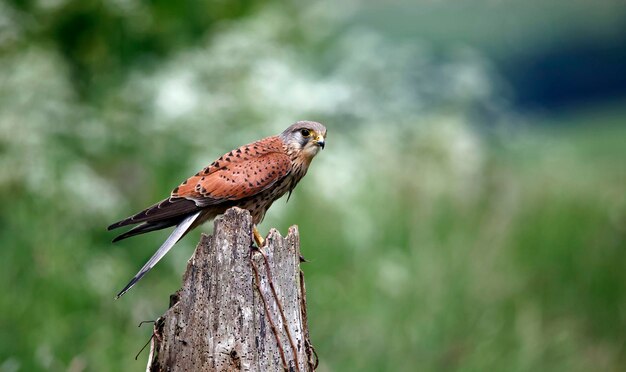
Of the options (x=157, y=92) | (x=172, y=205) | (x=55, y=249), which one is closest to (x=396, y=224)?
(x=157, y=92)

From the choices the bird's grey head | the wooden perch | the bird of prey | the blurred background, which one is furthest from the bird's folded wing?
the blurred background

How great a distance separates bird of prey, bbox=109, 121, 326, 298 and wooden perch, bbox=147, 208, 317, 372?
33 centimetres

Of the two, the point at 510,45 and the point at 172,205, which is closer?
the point at 172,205

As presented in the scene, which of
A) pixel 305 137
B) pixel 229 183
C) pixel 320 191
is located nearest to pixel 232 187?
pixel 229 183

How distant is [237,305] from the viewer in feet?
6.84

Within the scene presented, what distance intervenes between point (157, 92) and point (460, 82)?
216cm

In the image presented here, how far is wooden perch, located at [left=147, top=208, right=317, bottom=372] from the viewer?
6.84ft

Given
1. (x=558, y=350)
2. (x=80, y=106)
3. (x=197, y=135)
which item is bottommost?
(x=558, y=350)

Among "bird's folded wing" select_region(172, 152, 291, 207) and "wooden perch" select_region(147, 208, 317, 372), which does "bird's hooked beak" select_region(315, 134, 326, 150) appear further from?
"wooden perch" select_region(147, 208, 317, 372)

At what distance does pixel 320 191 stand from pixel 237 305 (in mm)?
2674

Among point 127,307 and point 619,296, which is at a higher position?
point 619,296

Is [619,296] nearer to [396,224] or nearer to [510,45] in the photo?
[396,224]

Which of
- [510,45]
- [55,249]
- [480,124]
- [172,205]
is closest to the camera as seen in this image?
[172,205]

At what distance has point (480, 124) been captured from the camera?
243 inches
